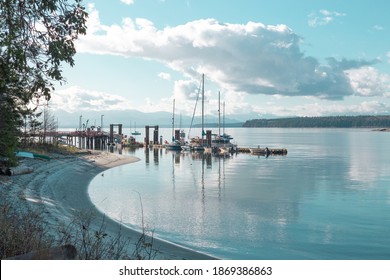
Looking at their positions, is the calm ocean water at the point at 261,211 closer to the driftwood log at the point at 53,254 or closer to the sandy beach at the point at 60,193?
the sandy beach at the point at 60,193

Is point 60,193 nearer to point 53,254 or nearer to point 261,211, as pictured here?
point 261,211

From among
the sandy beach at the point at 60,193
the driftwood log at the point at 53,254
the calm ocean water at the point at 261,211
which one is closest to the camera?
the driftwood log at the point at 53,254

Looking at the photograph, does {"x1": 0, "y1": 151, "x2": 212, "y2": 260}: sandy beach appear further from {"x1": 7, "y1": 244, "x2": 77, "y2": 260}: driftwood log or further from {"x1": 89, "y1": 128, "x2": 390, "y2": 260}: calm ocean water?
{"x1": 7, "y1": 244, "x2": 77, "y2": 260}: driftwood log

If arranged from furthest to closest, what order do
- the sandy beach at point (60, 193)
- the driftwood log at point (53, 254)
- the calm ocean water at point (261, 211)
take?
the calm ocean water at point (261, 211), the sandy beach at point (60, 193), the driftwood log at point (53, 254)

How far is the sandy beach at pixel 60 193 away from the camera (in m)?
16.0

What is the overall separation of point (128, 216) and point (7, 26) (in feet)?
45.6

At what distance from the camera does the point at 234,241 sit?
1731 cm

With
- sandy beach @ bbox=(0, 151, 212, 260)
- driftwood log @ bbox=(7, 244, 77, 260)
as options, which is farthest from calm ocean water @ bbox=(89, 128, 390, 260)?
driftwood log @ bbox=(7, 244, 77, 260)

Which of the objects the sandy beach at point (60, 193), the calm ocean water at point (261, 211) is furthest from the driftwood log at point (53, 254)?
the calm ocean water at point (261, 211)

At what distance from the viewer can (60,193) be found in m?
25.7

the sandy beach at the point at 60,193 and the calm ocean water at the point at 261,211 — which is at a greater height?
the sandy beach at the point at 60,193

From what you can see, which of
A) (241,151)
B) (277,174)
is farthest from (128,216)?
(241,151)

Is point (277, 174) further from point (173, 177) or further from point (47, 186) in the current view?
point (47, 186)

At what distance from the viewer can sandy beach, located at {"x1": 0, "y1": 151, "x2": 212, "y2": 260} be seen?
15959 millimetres
